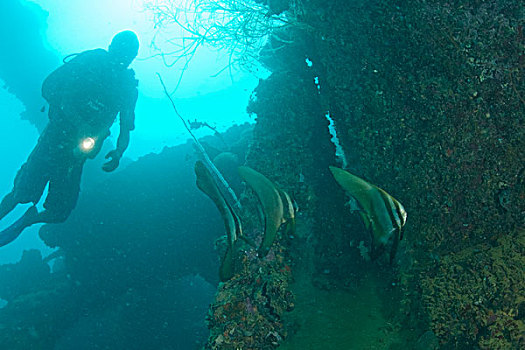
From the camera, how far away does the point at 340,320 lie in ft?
9.04

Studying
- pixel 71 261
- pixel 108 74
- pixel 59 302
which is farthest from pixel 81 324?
pixel 108 74

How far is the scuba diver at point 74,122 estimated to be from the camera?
6.35 m

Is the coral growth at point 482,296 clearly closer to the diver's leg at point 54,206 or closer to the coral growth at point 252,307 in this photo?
the coral growth at point 252,307

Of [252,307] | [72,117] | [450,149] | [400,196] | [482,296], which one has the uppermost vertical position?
[72,117]

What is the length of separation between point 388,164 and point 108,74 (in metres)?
6.31

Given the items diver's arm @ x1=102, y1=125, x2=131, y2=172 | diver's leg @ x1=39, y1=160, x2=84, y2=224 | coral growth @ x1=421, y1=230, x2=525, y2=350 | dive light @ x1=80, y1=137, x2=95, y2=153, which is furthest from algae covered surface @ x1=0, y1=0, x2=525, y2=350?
diver's leg @ x1=39, y1=160, x2=84, y2=224

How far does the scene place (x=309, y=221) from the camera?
3707 millimetres

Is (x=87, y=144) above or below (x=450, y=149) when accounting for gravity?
above

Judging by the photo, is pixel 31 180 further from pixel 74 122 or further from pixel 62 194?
pixel 74 122

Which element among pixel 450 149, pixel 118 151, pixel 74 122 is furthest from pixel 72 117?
pixel 450 149

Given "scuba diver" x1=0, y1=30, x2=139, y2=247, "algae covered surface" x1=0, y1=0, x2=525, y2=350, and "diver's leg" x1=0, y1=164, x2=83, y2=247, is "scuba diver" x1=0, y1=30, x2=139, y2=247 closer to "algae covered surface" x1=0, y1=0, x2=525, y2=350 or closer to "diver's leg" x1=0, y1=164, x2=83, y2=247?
"diver's leg" x1=0, y1=164, x2=83, y2=247

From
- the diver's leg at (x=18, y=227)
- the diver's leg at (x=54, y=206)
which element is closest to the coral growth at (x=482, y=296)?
the diver's leg at (x=54, y=206)

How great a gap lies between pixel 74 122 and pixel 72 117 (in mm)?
106

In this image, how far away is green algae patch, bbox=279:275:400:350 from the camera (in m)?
2.54
